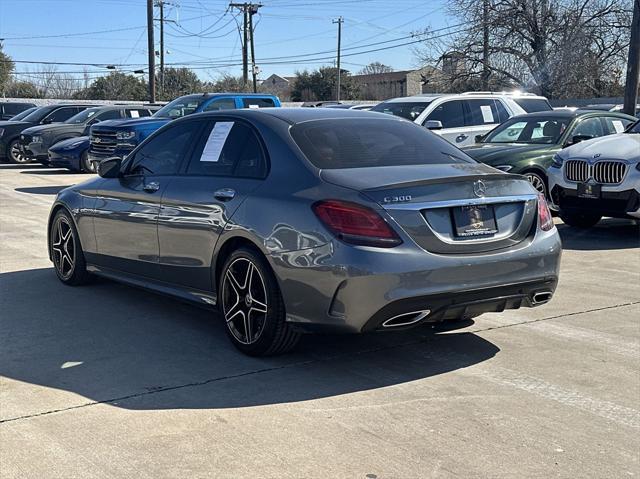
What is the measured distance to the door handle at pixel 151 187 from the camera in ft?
20.2

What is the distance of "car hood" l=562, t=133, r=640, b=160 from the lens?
390 inches

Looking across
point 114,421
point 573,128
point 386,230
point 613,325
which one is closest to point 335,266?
point 386,230

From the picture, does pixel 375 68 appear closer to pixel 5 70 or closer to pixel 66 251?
pixel 5 70

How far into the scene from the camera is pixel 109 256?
6.71 m

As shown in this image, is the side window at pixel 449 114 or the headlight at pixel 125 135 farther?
the headlight at pixel 125 135

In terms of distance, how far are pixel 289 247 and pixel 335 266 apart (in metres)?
0.38

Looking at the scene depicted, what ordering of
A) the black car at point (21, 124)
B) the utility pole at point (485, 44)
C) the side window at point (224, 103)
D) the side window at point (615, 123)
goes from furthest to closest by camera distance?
1. the utility pole at point (485, 44)
2. the black car at point (21, 124)
3. the side window at point (224, 103)
4. the side window at point (615, 123)

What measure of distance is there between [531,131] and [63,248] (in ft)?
Result: 25.7

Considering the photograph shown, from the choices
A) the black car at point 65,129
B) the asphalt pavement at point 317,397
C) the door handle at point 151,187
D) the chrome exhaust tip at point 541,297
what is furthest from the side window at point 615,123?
the black car at point 65,129

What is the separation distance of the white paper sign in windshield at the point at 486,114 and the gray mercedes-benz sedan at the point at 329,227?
9.86m

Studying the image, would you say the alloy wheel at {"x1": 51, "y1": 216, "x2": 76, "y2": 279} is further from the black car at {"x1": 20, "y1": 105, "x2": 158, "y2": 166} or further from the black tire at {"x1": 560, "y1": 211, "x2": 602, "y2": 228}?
the black car at {"x1": 20, "y1": 105, "x2": 158, "y2": 166}

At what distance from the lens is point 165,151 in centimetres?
632

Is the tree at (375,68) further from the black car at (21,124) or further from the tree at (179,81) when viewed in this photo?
the black car at (21,124)

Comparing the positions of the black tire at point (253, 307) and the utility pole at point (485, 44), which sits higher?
the utility pole at point (485, 44)
